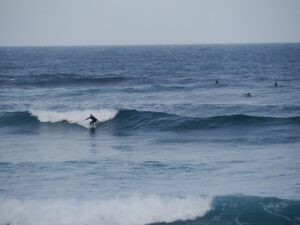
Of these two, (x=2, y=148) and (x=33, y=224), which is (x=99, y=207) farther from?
(x=2, y=148)

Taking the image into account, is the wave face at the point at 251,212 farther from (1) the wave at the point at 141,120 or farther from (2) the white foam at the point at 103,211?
(1) the wave at the point at 141,120

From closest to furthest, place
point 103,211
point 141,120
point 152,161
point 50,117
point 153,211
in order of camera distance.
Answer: point 103,211
point 153,211
point 152,161
point 141,120
point 50,117

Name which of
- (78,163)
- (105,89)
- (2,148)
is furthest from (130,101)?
(78,163)

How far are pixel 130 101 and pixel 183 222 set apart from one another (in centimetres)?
2501

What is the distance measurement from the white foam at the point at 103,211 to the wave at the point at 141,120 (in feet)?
41.7

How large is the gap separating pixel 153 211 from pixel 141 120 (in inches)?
595

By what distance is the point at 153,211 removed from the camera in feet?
48.6

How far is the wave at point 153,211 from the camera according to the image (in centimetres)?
1443

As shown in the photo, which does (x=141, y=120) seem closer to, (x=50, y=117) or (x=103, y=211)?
(x=50, y=117)

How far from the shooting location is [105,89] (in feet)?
157

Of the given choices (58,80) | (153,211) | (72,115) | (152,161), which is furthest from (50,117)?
(58,80)

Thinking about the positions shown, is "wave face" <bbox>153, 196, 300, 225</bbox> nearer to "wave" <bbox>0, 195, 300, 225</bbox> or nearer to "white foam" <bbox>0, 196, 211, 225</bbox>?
"wave" <bbox>0, 195, 300, 225</bbox>

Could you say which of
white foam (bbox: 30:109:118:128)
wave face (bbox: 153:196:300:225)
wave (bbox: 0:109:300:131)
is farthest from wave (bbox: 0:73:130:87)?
wave face (bbox: 153:196:300:225)

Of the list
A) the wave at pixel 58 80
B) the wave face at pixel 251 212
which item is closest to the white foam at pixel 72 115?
the wave face at pixel 251 212
